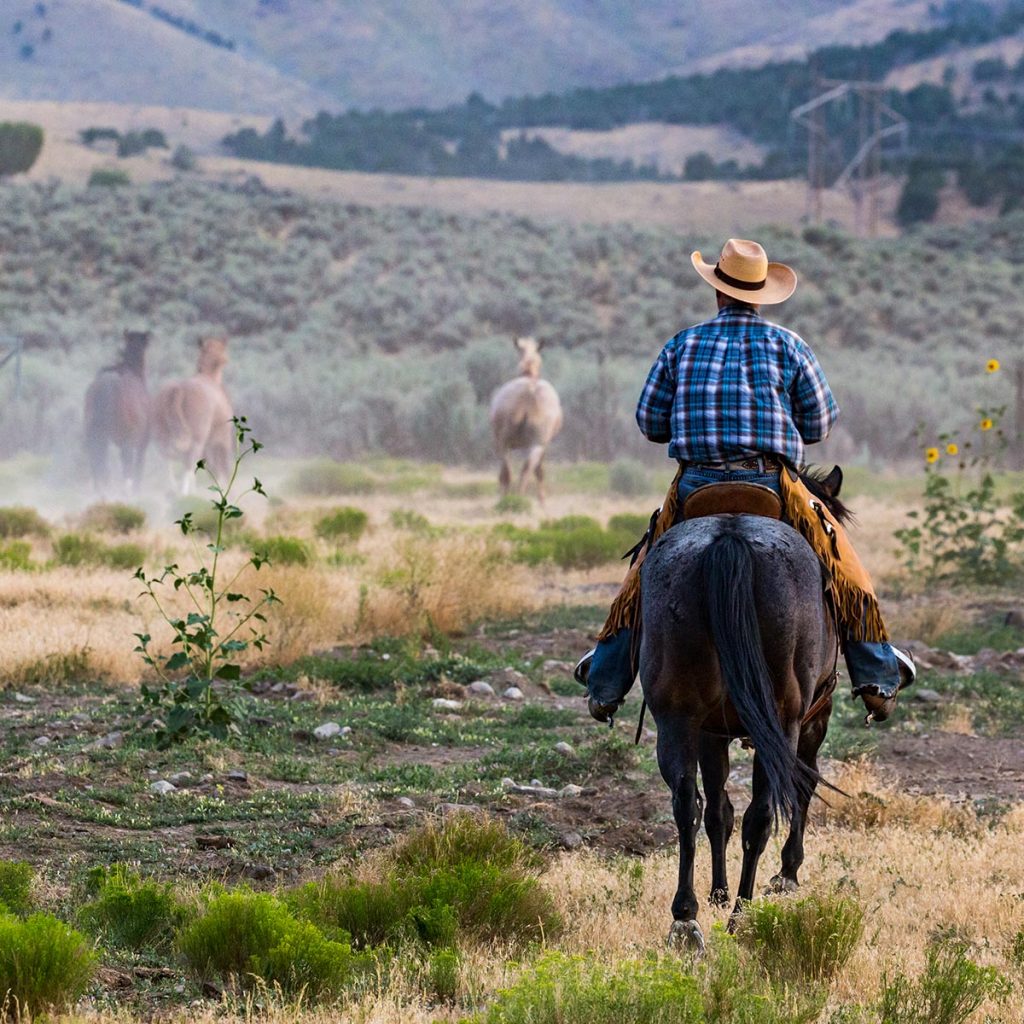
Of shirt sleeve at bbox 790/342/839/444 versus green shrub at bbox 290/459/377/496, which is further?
green shrub at bbox 290/459/377/496

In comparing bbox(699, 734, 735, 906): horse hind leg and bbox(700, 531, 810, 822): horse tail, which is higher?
bbox(700, 531, 810, 822): horse tail

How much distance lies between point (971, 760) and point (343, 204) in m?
53.4

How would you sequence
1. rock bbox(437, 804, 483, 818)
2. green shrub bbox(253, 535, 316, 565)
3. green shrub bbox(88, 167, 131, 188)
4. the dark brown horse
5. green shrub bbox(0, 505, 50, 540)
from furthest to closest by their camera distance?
green shrub bbox(88, 167, 131, 188) → the dark brown horse → green shrub bbox(0, 505, 50, 540) → green shrub bbox(253, 535, 316, 565) → rock bbox(437, 804, 483, 818)

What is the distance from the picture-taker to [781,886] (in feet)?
21.7

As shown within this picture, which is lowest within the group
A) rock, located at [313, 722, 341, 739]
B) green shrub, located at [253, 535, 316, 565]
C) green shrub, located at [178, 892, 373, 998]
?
rock, located at [313, 722, 341, 739]

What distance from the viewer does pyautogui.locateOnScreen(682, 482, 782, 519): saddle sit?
20.6 ft

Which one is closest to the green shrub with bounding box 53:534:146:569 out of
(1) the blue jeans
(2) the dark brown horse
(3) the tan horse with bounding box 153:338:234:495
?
(3) the tan horse with bounding box 153:338:234:495

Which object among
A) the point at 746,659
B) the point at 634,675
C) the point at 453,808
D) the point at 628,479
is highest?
the point at 746,659

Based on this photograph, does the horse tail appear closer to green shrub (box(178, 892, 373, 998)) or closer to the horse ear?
the horse ear

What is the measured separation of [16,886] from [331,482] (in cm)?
2086

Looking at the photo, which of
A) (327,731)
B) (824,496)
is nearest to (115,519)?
(327,731)

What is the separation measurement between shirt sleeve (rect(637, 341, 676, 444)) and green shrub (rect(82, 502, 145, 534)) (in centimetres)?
1359

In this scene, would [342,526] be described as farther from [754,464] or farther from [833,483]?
[754,464]

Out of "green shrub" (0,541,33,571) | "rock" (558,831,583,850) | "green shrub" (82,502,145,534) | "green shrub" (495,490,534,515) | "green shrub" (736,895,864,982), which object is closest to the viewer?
"green shrub" (736,895,864,982)
